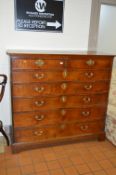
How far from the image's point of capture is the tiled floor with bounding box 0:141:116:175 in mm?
2100

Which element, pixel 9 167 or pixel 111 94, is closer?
pixel 9 167

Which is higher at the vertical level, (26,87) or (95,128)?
(26,87)

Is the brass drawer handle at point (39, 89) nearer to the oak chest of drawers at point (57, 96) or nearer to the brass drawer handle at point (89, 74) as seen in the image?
the oak chest of drawers at point (57, 96)

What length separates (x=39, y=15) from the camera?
99.3 inches

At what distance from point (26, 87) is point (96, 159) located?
1.17 meters

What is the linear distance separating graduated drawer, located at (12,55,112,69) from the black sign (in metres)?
0.59

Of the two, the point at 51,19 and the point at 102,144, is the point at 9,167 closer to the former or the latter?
the point at 102,144

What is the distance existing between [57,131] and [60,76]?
0.70 m

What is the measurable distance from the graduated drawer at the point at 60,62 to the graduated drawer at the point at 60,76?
0.20ft

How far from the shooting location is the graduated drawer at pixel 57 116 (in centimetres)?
229

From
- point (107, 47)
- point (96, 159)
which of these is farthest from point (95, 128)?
point (107, 47)

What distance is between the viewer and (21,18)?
8.08ft

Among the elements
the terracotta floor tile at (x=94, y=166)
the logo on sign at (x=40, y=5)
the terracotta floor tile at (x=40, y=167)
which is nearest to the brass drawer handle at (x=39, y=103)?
the terracotta floor tile at (x=40, y=167)

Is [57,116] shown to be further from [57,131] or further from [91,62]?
[91,62]
